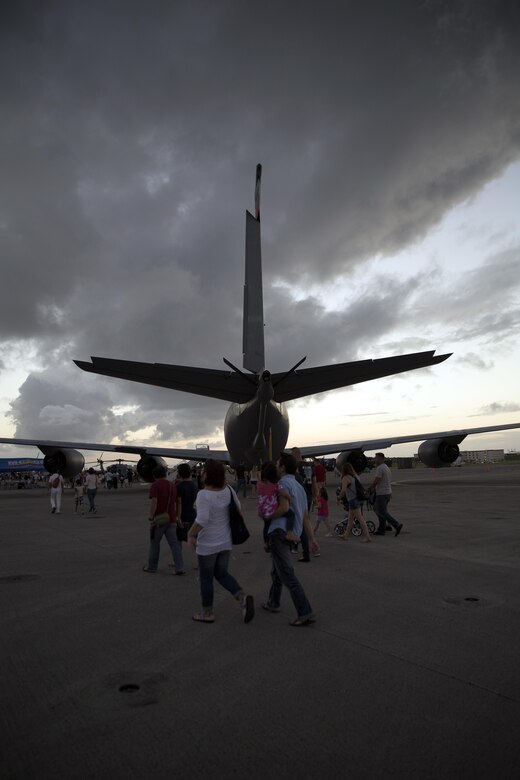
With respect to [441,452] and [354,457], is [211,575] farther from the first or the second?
[441,452]

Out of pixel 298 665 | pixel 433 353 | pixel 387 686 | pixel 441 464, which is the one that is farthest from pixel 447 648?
pixel 441 464

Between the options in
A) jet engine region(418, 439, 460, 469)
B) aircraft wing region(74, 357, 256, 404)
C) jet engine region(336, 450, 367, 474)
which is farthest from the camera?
jet engine region(336, 450, 367, 474)

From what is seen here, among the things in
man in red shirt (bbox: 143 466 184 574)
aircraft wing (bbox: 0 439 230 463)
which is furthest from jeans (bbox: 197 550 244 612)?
aircraft wing (bbox: 0 439 230 463)

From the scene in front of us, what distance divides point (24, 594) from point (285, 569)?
342cm

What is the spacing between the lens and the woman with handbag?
194 inches

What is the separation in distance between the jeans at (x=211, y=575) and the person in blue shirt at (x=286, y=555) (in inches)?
18.2

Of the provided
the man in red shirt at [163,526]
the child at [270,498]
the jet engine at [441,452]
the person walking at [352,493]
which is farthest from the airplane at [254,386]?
the child at [270,498]

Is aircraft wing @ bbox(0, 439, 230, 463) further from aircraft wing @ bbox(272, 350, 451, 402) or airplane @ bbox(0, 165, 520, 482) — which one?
aircraft wing @ bbox(272, 350, 451, 402)

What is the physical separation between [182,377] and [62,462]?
13.5 meters

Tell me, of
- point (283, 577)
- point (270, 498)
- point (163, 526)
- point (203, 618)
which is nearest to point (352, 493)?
point (163, 526)

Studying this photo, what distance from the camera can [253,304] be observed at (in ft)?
62.9

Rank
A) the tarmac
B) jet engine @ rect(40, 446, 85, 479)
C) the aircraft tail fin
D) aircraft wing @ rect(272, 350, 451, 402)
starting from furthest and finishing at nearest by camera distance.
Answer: jet engine @ rect(40, 446, 85, 479) → the aircraft tail fin → aircraft wing @ rect(272, 350, 451, 402) → the tarmac

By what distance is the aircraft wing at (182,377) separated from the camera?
1344 cm

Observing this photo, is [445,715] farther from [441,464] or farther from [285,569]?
[441,464]
